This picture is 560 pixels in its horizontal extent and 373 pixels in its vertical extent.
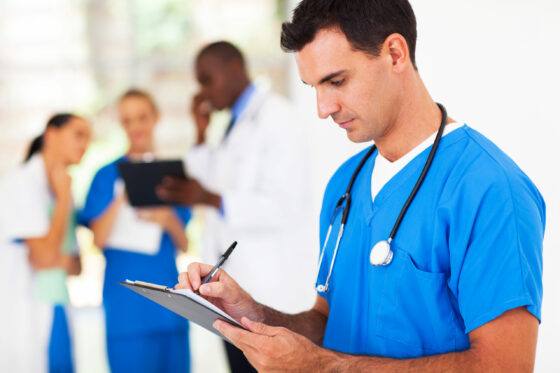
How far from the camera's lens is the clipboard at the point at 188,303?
1.04m

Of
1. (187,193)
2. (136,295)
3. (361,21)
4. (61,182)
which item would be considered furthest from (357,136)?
(61,182)

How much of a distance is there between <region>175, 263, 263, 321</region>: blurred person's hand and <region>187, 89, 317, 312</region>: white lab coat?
3.99ft

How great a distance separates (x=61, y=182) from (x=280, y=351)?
2006 mm

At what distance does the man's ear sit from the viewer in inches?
43.6

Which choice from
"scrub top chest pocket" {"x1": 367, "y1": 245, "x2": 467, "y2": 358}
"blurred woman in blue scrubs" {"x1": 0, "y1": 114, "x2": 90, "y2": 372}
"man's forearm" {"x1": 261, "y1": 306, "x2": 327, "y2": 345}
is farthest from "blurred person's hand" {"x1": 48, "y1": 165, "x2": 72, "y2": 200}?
"scrub top chest pocket" {"x1": 367, "y1": 245, "x2": 467, "y2": 358}

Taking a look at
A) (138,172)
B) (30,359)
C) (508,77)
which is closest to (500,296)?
(508,77)

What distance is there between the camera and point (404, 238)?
108cm

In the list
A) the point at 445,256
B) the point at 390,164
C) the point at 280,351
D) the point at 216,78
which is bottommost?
the point at 280,351

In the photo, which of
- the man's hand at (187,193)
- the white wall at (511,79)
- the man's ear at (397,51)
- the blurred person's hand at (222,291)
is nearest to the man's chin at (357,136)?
the man's ear at (397,51)

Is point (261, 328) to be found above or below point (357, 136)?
below

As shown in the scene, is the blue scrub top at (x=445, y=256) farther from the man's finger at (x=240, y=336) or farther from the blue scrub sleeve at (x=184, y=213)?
the blue scrub sleeve at (x=184, y=213)

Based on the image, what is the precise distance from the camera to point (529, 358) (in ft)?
3.19

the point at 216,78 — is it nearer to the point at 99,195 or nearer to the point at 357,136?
the point at 99,195

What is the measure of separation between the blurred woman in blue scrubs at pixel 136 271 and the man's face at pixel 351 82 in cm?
175
